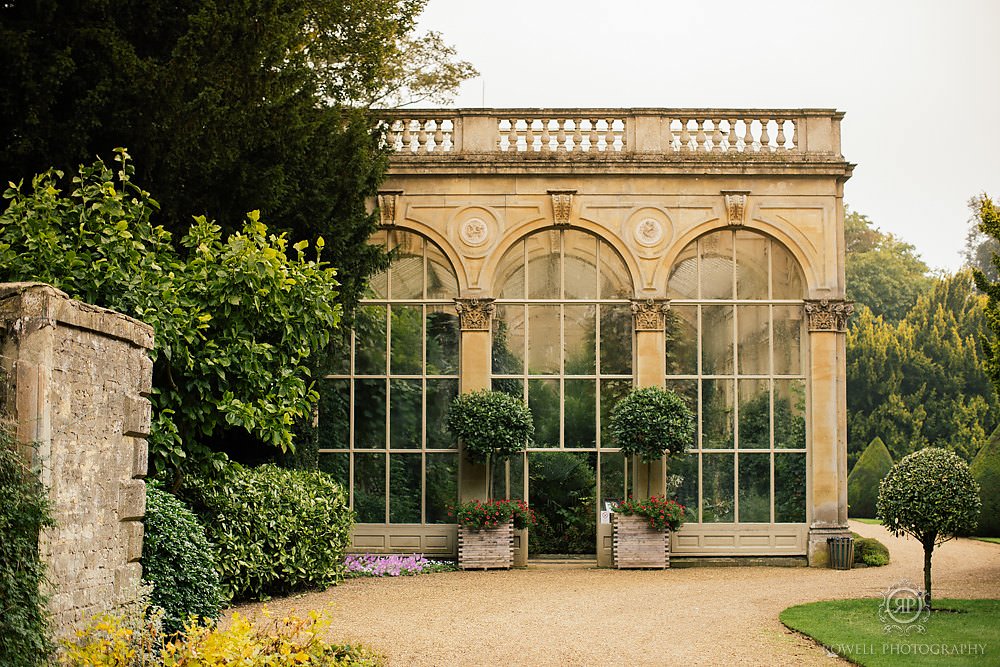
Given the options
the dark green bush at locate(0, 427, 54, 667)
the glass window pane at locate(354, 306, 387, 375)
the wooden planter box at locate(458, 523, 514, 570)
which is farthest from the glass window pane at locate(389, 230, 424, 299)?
the dark green bush at locate(0, 427, 54, 667)

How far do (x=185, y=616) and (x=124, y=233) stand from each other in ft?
9.72

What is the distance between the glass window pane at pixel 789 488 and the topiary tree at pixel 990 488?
5.47 meters

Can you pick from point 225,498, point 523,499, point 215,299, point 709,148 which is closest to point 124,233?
point 215,299

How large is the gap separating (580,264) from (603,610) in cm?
726

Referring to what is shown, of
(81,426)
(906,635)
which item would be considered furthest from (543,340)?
(81,426)

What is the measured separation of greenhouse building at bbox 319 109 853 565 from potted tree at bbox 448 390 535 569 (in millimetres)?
710

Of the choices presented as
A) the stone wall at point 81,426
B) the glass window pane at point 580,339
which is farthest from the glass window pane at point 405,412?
the stone wall at point 81,426

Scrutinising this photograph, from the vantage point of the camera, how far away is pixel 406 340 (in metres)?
18.0

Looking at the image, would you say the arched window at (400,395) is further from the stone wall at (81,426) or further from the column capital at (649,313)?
the stone wall at (81,426)

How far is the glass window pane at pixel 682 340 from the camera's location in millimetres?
17953

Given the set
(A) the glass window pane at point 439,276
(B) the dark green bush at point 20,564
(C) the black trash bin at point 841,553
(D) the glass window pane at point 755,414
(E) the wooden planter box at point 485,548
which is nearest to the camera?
(B) the dark green bush at point 20,564

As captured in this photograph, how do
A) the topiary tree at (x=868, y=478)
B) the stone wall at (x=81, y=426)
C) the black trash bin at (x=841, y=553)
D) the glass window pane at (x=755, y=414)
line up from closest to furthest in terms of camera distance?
the stone wall at (x=81, y=426) < the black trash bin at (x=841, y=553) < the glass window pane at (x=755, y=414) < the topiary tree at (x=868, y=478)

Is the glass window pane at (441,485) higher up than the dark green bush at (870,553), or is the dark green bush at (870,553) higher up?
the glass window pane at (441,485)

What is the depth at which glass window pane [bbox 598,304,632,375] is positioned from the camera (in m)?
18.0
